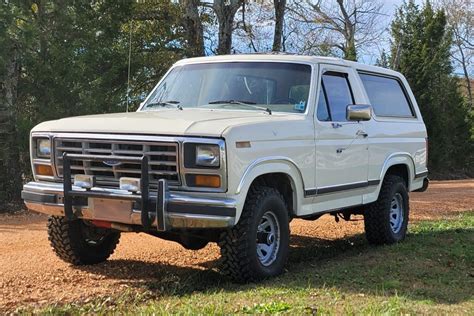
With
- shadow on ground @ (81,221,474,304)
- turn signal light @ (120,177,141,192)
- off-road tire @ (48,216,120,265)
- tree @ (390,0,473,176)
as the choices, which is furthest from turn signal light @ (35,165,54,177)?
tree @ (390,0,473,176)

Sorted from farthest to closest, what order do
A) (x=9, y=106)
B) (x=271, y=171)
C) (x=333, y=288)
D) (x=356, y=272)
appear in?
(x=9, y=106) → (x=356, y=272) → (x=271, y=171) → (x=333, y=288)

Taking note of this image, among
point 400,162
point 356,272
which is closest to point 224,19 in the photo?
point 400,162

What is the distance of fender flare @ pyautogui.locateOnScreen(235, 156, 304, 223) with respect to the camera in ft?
17.0

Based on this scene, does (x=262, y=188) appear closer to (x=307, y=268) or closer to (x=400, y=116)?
(x=307, y=268)

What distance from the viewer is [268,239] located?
574 cm

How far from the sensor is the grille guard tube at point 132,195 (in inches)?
198

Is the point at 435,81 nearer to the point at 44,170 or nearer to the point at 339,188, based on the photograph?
the point at 339,188

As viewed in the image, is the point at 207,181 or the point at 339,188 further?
the point at 339,188

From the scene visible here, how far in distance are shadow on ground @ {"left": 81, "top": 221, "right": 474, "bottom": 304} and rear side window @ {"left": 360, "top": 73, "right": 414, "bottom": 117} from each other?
1731 mm

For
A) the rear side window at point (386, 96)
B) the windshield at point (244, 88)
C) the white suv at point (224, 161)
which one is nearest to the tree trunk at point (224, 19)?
the rear side window at point (386, 96)

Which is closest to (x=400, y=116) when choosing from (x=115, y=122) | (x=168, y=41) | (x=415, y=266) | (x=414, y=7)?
(x=415, y=266)

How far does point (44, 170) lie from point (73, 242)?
0.86 meters

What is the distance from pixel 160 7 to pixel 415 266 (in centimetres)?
1579

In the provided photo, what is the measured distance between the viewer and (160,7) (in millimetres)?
20406
